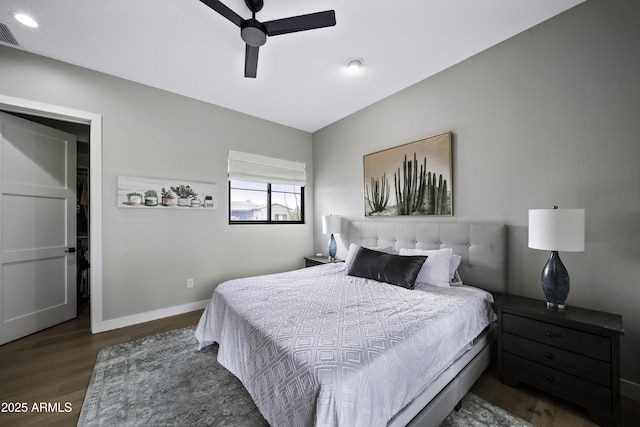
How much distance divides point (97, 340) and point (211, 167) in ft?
7.49

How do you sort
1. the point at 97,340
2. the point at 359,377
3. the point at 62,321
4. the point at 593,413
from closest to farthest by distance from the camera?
the point at 359,377 → the point at 593,413 → the point at 97,340 → the point at 62,321

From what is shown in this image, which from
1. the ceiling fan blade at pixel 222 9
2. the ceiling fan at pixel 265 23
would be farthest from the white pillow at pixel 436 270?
the ceiling fan blade at pixel 222 9

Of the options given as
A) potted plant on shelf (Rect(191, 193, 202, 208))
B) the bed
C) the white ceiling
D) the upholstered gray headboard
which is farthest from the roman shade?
the upholstered gray headboard

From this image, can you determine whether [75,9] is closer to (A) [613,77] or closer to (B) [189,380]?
(B) [189,380]

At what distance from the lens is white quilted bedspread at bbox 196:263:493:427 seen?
1.06 metres

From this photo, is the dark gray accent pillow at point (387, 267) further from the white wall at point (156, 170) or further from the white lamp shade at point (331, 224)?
the white wall at point (156, 170)

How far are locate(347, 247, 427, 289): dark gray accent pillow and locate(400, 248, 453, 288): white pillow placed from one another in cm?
8

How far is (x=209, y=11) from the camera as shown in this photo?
1.95 meters

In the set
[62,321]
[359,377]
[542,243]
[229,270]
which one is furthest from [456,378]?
[62,321]

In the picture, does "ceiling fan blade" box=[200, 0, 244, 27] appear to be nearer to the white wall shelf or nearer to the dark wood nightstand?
the white wall shelf

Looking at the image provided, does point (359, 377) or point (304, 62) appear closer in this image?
point (359, 377)

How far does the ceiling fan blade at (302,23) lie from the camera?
1712mm

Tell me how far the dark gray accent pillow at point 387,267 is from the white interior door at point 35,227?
3.46 m

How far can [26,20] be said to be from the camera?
79.6 inches
